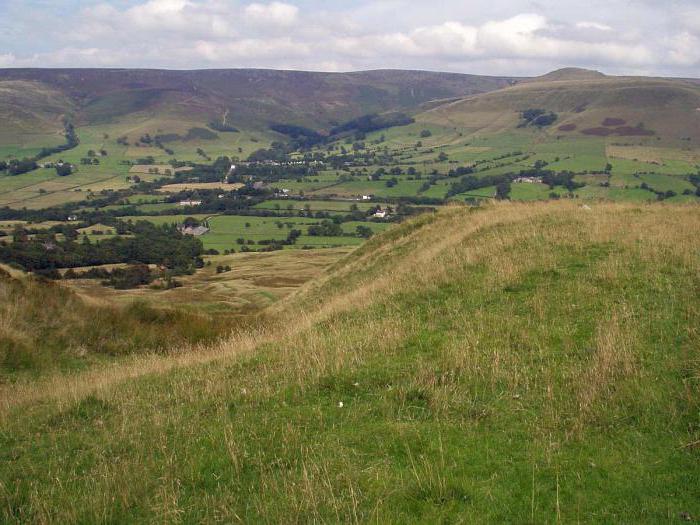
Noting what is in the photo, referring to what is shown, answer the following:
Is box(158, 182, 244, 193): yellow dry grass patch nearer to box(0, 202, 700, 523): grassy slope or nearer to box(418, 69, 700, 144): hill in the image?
box(418, 69, 700, 144): hill

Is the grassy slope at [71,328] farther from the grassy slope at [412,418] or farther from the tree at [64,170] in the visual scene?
the tree at [64,170]

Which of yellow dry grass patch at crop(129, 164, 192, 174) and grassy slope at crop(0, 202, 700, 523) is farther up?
grassy slope at crop(0, 202, 700, 523)

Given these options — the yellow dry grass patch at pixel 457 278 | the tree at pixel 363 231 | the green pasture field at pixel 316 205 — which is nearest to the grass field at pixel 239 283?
the yellow dry grass patch at pixel 457 278

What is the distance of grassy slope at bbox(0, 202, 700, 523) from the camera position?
6301 mm

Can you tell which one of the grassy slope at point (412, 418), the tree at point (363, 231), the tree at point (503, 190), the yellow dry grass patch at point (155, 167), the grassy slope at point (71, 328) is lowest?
the tree at point (363, 231)

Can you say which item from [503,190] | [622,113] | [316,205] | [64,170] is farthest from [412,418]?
[622,113]

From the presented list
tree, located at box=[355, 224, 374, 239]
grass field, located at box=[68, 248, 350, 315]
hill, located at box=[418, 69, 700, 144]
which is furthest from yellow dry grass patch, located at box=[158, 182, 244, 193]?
hill, located at box=[418, 69, 700, 144]

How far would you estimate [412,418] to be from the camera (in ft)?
26.7

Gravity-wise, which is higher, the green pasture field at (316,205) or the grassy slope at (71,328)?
the grassy slope at (71,328)

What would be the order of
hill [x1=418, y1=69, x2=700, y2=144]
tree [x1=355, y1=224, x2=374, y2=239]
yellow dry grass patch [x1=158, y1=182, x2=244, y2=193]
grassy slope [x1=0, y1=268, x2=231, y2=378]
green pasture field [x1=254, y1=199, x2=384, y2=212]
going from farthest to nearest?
hill [x1=418, y1=69, x2=700, y2=144] < yellow dry grass patch [x1=158, y1=182, x2=244, y2=193] < green pasture field [x1=254, y1=199, x2=384, y2=212] < tree [x1=355, y1=224, x2=374, y2=239] < grassy slope [x1=0, y1=268, x2=231, y2=378]

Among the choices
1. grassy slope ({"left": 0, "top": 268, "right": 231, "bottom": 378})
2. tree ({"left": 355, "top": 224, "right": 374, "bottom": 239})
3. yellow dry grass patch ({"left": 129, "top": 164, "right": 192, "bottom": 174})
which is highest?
grassy slope ({"left": 0, "top": 268, "right": 231, "bottom": 378})

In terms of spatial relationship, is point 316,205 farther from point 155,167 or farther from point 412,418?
point 412,418

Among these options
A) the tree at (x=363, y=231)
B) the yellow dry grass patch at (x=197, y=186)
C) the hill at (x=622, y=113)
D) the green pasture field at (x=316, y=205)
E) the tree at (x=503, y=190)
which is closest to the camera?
the tree at (x=363, y=231)

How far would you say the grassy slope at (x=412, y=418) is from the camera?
6.30 metres
